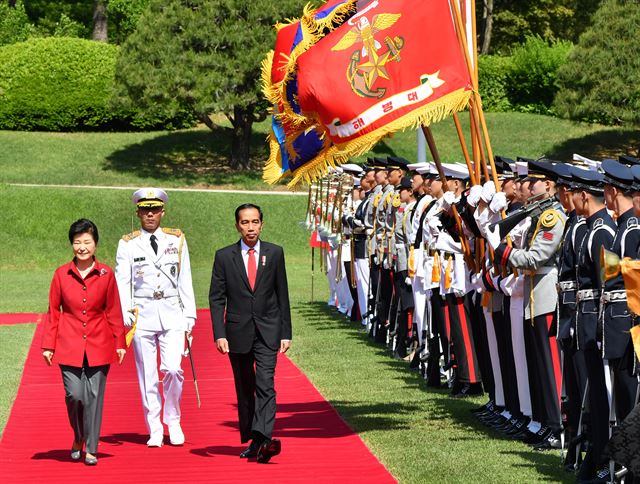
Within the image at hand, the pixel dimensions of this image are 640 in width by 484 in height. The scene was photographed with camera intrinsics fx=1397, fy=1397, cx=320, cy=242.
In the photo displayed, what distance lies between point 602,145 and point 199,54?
1441cm

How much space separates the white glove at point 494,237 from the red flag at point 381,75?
102cm

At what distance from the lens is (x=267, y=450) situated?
10219 millimetres

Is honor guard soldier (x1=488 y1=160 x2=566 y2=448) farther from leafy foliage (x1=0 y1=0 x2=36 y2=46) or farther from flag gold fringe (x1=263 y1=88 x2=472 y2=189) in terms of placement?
leafy foliage (x1=0 y1=0 x2=36 y2=46)

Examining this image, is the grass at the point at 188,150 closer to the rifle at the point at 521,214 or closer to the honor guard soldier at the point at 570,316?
the rifle at the point at 521,214

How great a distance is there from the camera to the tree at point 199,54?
1613 inches

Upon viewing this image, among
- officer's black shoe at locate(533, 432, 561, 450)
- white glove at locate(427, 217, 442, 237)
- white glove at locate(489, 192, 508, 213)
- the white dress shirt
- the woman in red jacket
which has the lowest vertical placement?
officer's black shoe at locate(533, 432, 561, 450)

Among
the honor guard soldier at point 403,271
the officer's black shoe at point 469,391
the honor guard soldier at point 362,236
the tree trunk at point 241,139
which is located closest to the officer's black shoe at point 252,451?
the officer's black shoe at point 469,391

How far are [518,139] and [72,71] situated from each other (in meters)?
15.2

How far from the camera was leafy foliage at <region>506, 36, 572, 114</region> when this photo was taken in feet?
166

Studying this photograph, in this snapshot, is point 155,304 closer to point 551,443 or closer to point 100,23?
point 551,443

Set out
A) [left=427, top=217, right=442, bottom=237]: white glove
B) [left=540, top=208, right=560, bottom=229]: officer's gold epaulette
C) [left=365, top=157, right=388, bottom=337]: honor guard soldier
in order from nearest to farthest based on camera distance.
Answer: [left=540, top=208, right=560, bottom=229]: officer's gold epaulette
[left=427, top=217, right=442, bottom=237]: white glove
[left=365, top=157, right=388, bottom=337]: honor guard soldier

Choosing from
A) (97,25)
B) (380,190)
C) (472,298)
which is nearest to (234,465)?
(472,298)

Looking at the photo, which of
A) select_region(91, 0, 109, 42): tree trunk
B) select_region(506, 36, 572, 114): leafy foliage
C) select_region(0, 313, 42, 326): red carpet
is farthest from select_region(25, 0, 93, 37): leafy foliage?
select_region(0, 313, 42, 326): red carpet

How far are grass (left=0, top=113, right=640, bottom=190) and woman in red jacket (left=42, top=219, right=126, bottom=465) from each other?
30.9 metres
